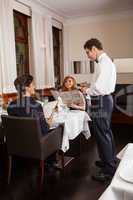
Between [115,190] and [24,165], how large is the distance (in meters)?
2.47

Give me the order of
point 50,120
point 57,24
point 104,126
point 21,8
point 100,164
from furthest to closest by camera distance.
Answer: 1. point 57,24
2. point 21,8
3. point 100,164
4. point 50,120
5. point 104,126

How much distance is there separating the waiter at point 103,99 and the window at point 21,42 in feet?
7.60

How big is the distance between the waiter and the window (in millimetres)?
2316

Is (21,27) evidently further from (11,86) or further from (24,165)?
(24,165)

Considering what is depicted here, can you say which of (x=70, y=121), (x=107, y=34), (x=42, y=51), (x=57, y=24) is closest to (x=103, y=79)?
(x=70, y=121)

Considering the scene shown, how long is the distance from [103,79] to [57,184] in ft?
4.16

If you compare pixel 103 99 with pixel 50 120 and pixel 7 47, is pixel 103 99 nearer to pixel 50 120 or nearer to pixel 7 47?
pixel 50 120

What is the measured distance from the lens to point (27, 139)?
7.66 feet

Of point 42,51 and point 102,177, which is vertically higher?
point 42,51

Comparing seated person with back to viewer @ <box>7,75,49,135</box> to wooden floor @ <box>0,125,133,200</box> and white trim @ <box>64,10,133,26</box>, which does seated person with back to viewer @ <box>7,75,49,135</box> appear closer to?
wooden floor @ <box>0,125,133,200</box>

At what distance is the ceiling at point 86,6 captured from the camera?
4.70 m

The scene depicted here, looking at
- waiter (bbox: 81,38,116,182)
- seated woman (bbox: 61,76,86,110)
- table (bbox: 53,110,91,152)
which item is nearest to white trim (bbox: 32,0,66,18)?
seated woman (bbox: 61,76,86,110)

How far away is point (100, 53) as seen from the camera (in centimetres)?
259

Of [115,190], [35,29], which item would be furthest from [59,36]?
[115,190]
